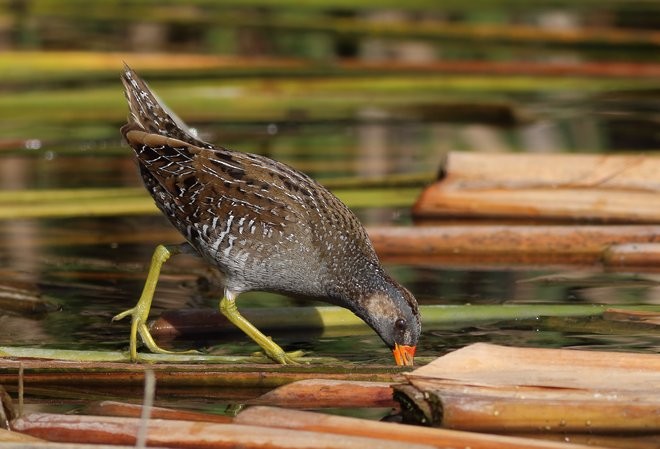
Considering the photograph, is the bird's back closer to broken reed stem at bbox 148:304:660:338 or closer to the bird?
the bird

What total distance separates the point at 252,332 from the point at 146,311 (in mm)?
472

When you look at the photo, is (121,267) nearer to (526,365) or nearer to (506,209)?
(506,209)

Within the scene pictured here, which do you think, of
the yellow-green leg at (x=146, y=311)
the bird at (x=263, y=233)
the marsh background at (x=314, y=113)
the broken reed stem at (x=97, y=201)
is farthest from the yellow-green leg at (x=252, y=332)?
the broken reed stem at (x=97, y=201)

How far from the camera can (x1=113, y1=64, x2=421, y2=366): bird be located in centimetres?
551

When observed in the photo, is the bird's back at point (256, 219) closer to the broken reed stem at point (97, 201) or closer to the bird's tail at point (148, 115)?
the bird's tail at point (148, 115)

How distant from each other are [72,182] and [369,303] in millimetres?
3846

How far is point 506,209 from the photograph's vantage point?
7449 mm

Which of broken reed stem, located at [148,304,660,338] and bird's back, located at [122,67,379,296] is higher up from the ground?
bird's back, located at [122,67,379,296]

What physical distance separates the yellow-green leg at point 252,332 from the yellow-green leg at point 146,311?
0.30 meters

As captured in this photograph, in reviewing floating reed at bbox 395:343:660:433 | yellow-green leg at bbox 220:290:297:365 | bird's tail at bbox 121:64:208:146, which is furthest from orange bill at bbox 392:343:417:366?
bird's tail at bbox 121:64:208:146

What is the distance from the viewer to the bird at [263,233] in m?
5.51

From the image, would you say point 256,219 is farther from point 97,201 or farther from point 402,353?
point 97,201

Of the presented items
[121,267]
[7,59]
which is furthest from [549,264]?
[7,59]

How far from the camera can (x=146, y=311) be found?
5574 millimetres
